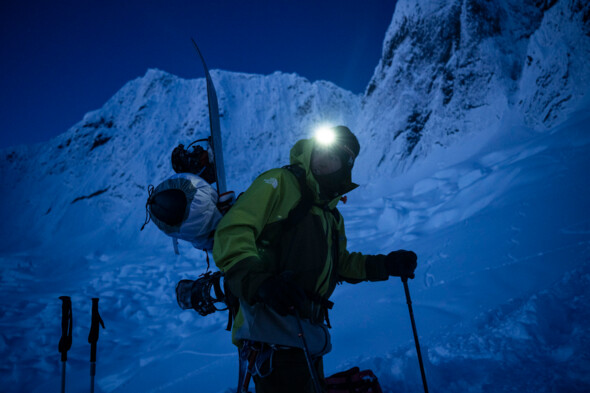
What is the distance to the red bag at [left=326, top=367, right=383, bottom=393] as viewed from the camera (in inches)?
75.5

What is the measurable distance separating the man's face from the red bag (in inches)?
60.1

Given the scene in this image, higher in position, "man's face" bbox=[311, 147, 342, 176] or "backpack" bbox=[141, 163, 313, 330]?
"man's face" bbox=[311, 147, 342, 176]

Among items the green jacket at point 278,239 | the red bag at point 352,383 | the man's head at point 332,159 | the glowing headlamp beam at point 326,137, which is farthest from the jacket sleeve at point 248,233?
the red bag at point 352,383

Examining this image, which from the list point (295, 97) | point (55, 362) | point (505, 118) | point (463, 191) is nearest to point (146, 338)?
point (55, 362)

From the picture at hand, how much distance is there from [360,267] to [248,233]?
3.46 feet

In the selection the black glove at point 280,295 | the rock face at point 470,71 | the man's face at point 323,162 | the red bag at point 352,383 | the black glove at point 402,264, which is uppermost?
the rock face at point 470,71

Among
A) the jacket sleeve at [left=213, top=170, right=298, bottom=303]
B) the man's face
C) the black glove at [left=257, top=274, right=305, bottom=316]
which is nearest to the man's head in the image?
the man's face

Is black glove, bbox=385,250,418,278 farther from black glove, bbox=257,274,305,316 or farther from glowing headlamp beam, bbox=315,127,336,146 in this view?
black glove, bbox=257,274,305,316

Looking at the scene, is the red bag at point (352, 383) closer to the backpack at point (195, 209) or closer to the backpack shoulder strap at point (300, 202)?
the backpack at point (195, 209)

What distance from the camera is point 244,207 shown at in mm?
1254

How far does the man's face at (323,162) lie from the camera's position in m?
1.52

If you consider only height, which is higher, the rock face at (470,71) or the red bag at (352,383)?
the rock face at (470,71)

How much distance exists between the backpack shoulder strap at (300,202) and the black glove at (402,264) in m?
0.81

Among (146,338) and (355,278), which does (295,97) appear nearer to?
(146,338)
